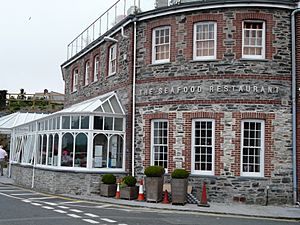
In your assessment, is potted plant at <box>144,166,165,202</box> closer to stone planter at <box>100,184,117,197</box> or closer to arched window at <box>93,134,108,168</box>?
stone planter at <box>100,184,117,197</box>

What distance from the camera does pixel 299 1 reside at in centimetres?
1750

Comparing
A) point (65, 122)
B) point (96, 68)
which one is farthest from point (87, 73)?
point (65, 122)

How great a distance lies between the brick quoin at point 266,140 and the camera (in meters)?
17.1

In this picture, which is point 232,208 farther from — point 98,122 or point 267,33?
point 98,122

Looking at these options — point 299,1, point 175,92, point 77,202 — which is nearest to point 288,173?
point 175,92

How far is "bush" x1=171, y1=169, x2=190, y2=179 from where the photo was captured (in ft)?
54.1

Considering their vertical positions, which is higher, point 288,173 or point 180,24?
point 180,24

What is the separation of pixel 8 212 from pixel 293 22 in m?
12.8

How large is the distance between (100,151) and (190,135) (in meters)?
4.35

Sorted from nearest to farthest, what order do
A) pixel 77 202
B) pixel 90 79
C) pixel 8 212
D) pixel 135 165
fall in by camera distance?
pixel 8 212, pixel 77 202, pixel 135 165, pixel 90 79

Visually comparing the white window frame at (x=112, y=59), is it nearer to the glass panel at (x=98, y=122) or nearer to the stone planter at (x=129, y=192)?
the glass panel at (x=98, y=122)

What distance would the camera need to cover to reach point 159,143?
18812mm

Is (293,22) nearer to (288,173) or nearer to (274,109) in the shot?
(274,109)

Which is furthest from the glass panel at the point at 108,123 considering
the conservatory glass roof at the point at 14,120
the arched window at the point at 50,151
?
the conservatory glass roof at the point at 14,120
